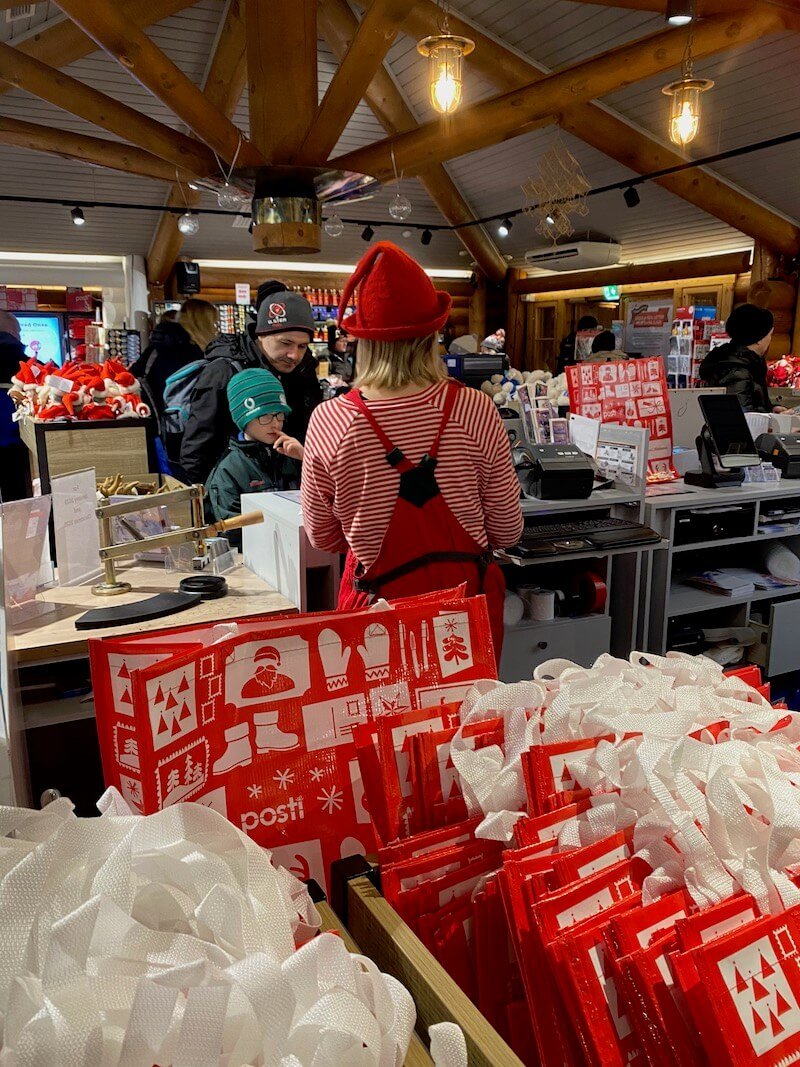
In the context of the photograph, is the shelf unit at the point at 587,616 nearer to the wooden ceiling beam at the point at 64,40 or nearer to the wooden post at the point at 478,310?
the wooden ceiling beam at the point at 64,40

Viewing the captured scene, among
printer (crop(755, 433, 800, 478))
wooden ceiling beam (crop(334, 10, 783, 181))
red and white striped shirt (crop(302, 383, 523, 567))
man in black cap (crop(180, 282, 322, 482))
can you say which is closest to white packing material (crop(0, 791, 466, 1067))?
red and white striped shirt (crop(302, 383, 523, 567))

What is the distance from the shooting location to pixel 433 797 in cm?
96

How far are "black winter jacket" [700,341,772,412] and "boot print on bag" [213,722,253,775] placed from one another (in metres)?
4.74

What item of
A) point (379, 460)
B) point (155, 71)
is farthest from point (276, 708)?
point (155, 71)

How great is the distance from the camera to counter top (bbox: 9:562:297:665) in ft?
6.25

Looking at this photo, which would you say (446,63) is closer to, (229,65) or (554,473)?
(554,473)

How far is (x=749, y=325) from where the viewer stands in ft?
17.2

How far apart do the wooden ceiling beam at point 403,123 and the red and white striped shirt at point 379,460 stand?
5.28 m

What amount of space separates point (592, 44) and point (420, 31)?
168 centimetres

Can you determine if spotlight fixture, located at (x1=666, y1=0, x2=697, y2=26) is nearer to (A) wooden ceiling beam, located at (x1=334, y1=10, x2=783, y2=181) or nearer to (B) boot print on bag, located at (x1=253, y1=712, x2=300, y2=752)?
(A) wooden ceiling beam, located at (x1=334, y1=10, x2=783, y2=181)

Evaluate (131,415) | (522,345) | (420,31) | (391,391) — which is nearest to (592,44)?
(420,31)

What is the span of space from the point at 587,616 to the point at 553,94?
475 cm

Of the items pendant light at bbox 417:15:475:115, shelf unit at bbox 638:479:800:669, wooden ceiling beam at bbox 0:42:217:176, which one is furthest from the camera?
wooden ceiling beam at bbox 0:42:217:176

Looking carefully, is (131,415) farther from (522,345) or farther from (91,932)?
(522,345)
